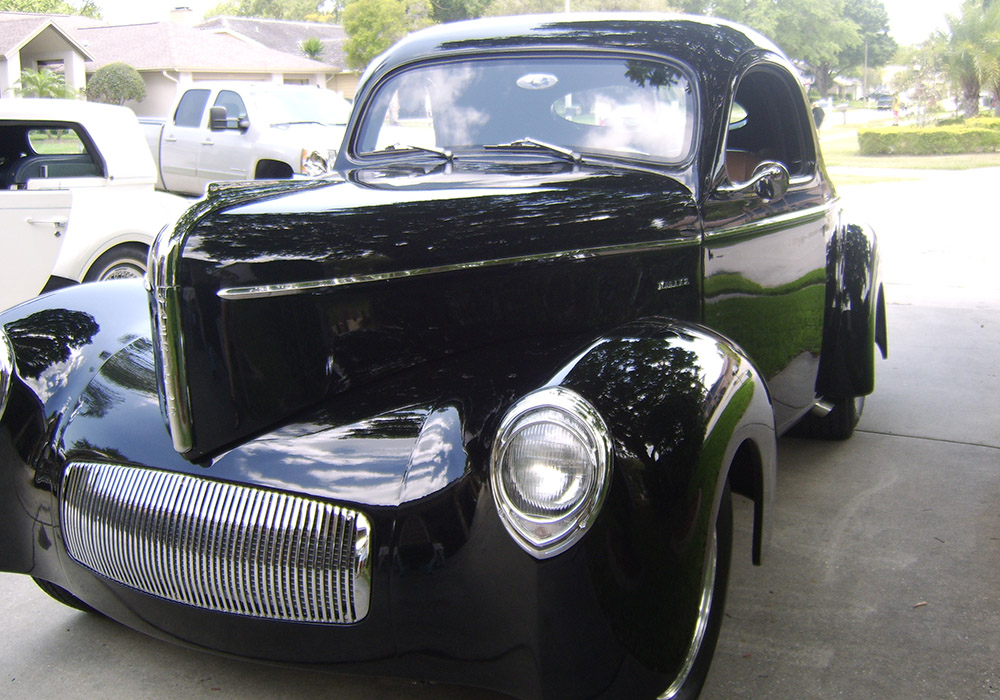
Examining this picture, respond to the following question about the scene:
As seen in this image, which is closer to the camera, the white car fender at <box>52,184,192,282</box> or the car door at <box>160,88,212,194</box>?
the white car fender at <box>52,184,192,282</box>

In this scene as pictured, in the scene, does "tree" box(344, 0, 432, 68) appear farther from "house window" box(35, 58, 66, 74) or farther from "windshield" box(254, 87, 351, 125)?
"windshield" box(254, 87, 351, 125)

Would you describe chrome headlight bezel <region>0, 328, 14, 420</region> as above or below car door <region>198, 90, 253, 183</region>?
below

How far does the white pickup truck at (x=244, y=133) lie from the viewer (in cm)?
1116

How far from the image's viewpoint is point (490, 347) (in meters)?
2.58

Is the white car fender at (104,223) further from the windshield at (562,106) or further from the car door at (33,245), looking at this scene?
the windshield at (562,106)

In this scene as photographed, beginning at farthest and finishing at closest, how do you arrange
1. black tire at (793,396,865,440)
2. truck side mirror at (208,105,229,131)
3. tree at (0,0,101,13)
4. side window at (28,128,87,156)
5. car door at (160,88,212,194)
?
tree at (0,0,101,13) < car door at (160,88,212,194) < truck side mirror at (208,105,229,131) < side window at (28,128,87,156) < black tire at (793,396,865,440)

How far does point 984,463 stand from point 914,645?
180cm

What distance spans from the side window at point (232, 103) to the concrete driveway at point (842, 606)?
9.25 metres

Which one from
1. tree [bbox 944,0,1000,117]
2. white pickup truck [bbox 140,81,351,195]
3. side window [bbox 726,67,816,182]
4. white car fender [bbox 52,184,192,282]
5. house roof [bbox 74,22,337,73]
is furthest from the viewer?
house roof [bbox 74,22,337,73]

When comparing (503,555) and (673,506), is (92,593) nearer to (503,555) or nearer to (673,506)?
(503,555)

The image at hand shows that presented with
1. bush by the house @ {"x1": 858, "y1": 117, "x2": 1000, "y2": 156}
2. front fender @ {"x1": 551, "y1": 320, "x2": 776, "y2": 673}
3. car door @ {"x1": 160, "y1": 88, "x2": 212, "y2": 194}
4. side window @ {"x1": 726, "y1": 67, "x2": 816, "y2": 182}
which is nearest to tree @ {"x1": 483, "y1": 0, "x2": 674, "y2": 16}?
bush by the house @ {"x1": 858, "y1": 117, "x2": 1000, "y2": 156}

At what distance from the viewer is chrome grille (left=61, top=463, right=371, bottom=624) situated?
2.04 meters

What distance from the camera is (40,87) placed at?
3153cm

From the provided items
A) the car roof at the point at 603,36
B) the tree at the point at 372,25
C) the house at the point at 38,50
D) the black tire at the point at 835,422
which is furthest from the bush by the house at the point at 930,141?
the house at the point at 38,50
